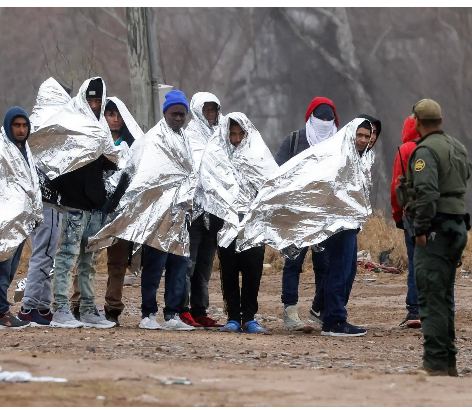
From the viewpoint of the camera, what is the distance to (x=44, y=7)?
37.8 meters

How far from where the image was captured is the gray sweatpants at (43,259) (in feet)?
37.8

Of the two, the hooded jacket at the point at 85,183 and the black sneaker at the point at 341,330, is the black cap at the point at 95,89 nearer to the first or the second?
the hooded jacket at the point at 85,183

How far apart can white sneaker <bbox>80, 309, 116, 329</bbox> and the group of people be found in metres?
0.02

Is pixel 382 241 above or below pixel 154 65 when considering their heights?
below

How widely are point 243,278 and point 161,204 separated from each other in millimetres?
898

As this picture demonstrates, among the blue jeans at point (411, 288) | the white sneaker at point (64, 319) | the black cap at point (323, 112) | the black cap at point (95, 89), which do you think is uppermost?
the black cap at point (95, 89)

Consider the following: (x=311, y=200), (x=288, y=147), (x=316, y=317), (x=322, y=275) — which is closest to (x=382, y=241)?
(x=316, y=317)

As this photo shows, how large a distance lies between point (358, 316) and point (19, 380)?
6580mm

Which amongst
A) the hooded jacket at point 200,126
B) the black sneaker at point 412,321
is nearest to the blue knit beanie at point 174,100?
the hooded jacket at point 200,126

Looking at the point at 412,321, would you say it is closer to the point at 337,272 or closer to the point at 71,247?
the point at 337,272

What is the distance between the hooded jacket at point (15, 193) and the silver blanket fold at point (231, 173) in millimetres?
1423

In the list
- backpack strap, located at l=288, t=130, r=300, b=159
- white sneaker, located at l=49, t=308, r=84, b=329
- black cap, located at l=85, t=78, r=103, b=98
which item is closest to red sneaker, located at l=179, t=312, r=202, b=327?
white sneaker, located at l=49, t=308, r=84, b=329

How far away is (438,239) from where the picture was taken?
374 inches

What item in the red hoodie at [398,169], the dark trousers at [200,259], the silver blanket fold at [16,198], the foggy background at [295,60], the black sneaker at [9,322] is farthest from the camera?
the foggy background at [295,60]
